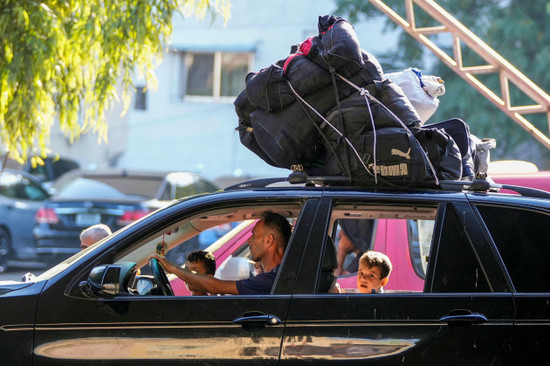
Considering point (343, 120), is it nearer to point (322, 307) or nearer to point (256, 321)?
point (322, 307)

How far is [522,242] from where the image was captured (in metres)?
4.31

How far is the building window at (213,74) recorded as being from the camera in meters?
27.1

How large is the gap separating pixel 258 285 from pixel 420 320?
2.59 feet

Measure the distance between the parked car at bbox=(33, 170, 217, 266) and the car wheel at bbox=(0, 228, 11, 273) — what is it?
120 cm

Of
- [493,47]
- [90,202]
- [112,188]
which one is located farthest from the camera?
[493,47]

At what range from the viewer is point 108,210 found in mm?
14328

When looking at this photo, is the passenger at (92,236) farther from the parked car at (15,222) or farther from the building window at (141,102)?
the building window at (141,102)

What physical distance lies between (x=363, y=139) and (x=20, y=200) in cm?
1280

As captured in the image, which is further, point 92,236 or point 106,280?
point 92,236

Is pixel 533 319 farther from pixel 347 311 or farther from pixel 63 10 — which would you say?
pixel 63 10

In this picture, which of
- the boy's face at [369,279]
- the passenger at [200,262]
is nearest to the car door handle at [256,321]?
the passenger at [200,262]

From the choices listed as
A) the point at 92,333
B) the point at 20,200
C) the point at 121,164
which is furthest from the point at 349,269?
the point at 121,164

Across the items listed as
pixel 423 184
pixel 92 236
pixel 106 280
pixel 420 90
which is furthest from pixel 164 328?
pixel 92 236

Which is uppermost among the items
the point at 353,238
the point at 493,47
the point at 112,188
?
the point at 493,47
